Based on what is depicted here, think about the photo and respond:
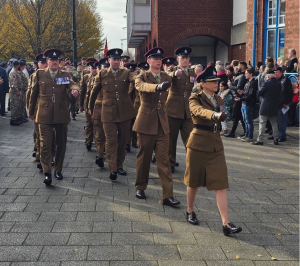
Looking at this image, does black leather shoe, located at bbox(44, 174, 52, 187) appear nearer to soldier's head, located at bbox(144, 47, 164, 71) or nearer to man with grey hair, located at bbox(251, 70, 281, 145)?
soldier's head, located at bbox(144, 47, 164, 71)

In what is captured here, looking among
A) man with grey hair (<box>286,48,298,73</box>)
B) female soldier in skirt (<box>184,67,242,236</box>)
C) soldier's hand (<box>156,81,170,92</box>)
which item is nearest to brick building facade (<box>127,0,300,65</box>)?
man with grey hair (<box>286,48,298,73</box>)

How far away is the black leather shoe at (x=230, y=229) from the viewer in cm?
519

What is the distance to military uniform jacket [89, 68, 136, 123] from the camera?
8102 millimetres

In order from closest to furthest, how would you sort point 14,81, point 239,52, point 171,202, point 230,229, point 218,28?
point 230,229 < point 171,202 < point 14,81 < point 239,52 < point 218,28

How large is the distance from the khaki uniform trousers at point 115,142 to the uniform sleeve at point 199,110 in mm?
2868

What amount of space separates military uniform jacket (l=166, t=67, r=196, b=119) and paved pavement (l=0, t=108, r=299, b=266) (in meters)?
1.13

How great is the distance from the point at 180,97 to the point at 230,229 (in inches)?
146

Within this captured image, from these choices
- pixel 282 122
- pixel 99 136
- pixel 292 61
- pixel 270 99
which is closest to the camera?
pixel 99 136

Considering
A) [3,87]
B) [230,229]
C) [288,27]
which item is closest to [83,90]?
[230,229]

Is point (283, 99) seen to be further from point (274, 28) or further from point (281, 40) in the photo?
point (274, 28)

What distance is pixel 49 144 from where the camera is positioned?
305 inches

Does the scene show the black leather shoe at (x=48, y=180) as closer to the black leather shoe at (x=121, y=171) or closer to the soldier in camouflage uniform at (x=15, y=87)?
the black leather shoe at (x=121, y=171)

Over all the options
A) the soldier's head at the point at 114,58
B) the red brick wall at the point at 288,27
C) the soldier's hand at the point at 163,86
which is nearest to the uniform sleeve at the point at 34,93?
the soldier's head at the point at 114,58

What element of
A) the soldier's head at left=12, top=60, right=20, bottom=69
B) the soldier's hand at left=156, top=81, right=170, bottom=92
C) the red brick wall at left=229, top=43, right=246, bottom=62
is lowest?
the soldier's hand at left=156, top=81, right=170, bottom=92
